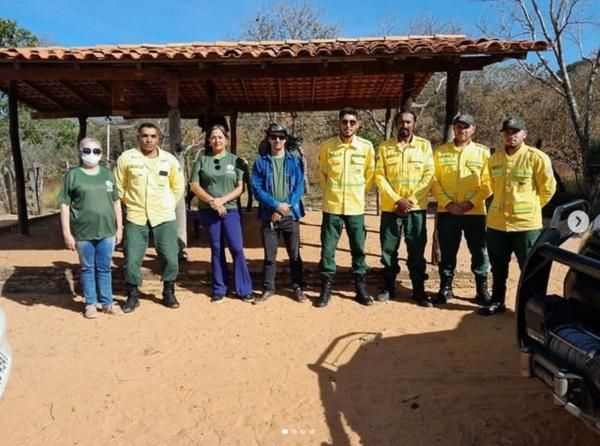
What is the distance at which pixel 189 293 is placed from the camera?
5383 millimetres

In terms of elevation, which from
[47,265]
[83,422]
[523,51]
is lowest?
[83,422]

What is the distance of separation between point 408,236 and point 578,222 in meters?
A: 2.28

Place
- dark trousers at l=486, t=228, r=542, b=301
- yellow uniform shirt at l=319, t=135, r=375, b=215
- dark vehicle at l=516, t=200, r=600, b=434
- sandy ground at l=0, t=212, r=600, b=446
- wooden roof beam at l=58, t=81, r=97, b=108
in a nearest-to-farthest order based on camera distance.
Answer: dark vehicle at l=516, t=200, r=600, b=434, sandy ground at l=0, t=212, r=600, b=446, dark trousers at l=486, t=228, r=542, b=301, yellow uniform shirt at l=319, t=135, r=375, b=215, wooden roof beam at l=58, t=81, r=97, b=108

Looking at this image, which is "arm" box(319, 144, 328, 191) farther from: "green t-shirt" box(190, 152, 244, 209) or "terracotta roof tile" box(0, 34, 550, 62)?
"terracotta roof tile" box(0, 34, 550, 62)

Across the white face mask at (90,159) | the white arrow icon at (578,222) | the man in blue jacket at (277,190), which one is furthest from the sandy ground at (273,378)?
the white face mask at (90,159)

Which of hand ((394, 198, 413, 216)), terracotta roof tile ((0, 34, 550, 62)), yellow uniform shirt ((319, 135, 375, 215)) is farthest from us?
terracotta roof tile ((0, 34, 550, 62))

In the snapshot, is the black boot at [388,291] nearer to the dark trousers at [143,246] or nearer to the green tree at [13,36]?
the dark trousers at [143,246]

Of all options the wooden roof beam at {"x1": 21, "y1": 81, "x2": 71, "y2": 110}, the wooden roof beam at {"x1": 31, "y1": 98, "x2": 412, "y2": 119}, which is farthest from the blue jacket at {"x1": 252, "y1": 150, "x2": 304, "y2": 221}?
the wooden roof beam at {"x1": 31, "y1": 98, "x2": 412, "y2": 119}

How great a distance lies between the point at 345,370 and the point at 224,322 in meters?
1.43

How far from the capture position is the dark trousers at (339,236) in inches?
186

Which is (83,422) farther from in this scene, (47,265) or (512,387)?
(47,265)

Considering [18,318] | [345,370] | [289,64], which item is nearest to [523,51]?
[289,64]

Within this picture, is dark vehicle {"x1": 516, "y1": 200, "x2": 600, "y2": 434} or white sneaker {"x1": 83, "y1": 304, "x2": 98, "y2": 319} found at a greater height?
dark vehicle {"x1": 516, "y1": 200, "x2": 600, "y2": 434}

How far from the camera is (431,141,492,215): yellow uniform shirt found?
4.60 m
